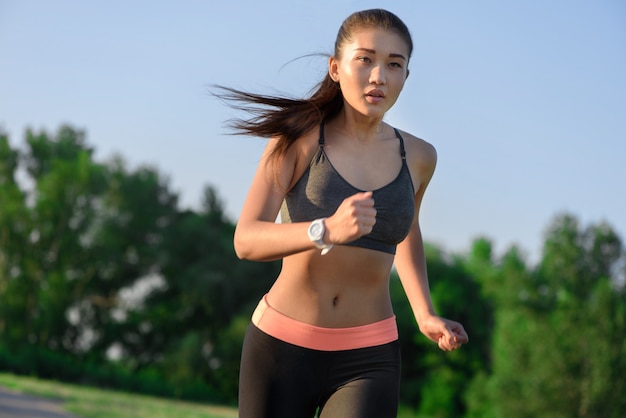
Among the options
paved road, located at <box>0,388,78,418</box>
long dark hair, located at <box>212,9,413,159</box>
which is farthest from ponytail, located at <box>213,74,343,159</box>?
paved road, located at <box>0,388,78,418</box>

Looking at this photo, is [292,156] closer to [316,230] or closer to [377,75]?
[377,75]

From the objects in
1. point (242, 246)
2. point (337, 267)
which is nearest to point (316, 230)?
point (242, 246)

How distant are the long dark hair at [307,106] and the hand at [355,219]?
0.63 metres

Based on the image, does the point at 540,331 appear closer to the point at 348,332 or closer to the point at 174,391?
the point at 174,391

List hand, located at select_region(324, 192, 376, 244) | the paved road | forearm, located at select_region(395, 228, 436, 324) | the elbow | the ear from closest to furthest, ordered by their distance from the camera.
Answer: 1. hand, located at select_region(324, 192, 376, 244)
2. the elbow
3. the ear
4. forearm, located at select_region(395, 228, 436, 324)
5. the paved road

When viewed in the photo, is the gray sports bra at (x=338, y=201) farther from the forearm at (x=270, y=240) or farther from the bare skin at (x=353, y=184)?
the forearm at (x=270, y=240)

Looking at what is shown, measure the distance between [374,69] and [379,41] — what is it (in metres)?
0.10

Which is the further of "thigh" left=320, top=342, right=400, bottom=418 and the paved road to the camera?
the paved road

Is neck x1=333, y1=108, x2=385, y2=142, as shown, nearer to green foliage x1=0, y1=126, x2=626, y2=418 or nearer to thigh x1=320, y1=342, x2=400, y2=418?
thigh x1=320, y1=342, x2=400, y2=418

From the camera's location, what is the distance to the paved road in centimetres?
1036

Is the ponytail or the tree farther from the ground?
the ponytail

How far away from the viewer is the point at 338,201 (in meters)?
3.10

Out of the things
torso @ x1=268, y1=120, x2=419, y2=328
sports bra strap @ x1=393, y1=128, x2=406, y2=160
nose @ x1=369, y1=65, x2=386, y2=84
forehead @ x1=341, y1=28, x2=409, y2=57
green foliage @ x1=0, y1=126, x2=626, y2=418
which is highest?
forehead @ x1=341, y1=28, x2=409, y2=57

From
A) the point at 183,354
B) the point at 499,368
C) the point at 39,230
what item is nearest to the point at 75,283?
the point at 39,230
